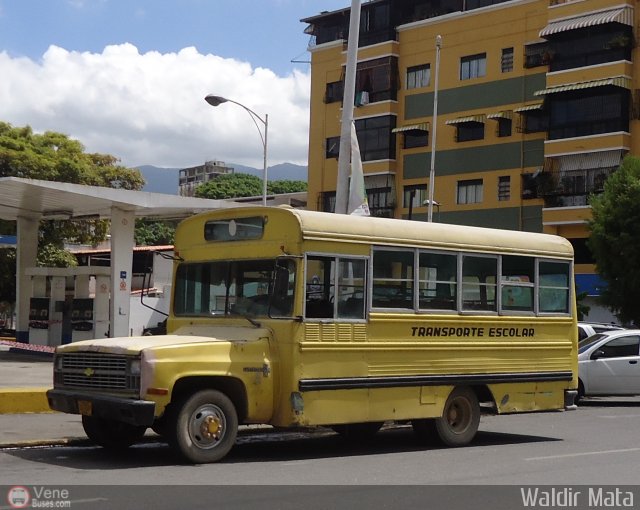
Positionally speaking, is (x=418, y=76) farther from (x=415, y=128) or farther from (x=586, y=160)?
(x=586, y=160)

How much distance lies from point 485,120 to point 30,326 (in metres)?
26.0

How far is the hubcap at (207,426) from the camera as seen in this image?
11.0m

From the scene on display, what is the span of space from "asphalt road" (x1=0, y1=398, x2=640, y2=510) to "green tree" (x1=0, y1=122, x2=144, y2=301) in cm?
3456

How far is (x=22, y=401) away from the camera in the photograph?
50.3 ft

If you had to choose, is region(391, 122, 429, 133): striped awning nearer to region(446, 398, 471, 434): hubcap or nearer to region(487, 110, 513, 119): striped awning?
region(487, 110, 513, 119): striped awning

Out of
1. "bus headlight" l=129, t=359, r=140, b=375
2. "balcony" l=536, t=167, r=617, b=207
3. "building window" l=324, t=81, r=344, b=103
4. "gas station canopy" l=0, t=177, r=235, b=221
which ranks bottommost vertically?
"bus headlight" l=129, t=359, r=140, b=375

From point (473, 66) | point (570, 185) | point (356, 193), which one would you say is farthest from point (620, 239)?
point (356, 193)

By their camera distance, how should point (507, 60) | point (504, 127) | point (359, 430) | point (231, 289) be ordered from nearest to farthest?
1. point (231, 289)
2. point (359, 430)
3. point (507, 60)
4. point (504, 127)

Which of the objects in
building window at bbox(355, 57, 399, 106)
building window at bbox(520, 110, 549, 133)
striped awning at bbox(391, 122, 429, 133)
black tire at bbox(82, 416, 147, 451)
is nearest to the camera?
black tire at bbox(82, 416, 147, 451)

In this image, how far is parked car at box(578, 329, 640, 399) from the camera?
828 inches

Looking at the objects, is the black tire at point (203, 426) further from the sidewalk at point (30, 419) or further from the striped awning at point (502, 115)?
the striped awning at point (502, 115)

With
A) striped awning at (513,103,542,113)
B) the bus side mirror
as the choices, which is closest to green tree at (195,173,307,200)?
striped awning at (513,103,542,113)

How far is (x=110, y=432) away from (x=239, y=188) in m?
98.4
